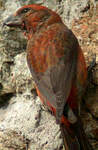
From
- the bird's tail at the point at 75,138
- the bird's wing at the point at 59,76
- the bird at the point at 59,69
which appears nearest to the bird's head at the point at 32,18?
the bird at the point at 59,69

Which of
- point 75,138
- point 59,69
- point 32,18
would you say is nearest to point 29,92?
point 59,69

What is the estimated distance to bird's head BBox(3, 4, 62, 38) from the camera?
306 cm

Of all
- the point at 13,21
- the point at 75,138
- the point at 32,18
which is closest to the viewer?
the point at 75,138

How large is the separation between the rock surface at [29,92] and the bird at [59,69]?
0.11 meters

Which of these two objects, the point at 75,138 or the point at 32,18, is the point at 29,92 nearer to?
the point at 75,138

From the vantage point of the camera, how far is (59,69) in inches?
103

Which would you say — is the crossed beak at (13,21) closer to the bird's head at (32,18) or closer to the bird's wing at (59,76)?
the bird's head at (32,18)

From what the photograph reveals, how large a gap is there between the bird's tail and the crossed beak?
41.0 inches

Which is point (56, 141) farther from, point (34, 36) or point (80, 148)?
point (34, 36)

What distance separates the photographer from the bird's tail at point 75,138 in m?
2.53

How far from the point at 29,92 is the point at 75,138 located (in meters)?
0.61

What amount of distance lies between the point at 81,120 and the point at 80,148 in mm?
210

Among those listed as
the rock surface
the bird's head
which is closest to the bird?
the bird's head

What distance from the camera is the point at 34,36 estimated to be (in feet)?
10.0
